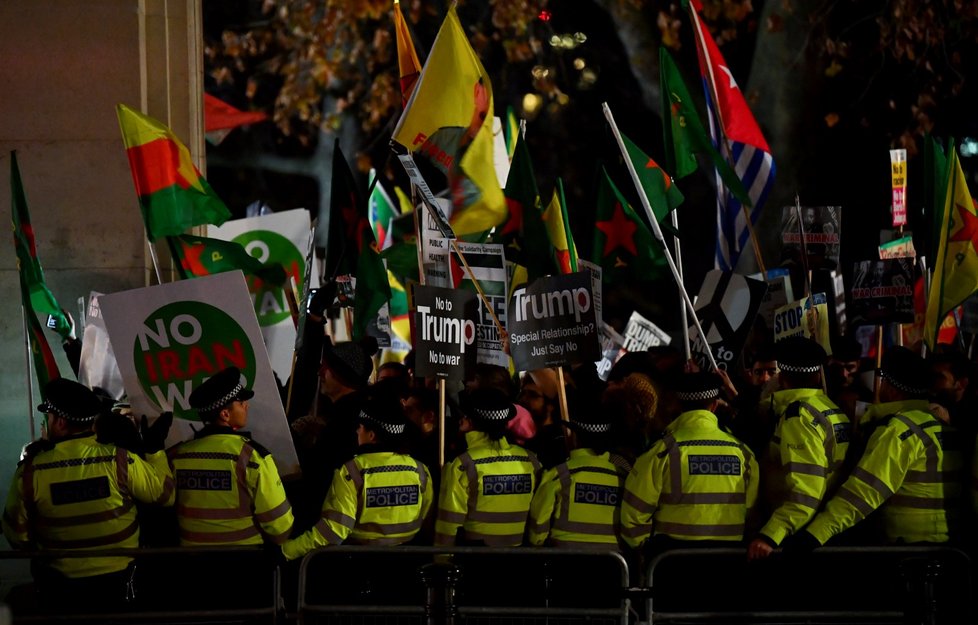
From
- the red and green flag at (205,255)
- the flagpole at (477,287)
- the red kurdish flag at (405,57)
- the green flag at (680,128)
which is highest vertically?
the red kurdish flag at (405,57)

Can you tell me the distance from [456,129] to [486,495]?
88.4 inches

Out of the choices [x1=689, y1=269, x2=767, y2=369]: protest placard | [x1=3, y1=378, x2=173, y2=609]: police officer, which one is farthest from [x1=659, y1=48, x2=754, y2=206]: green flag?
[x1=3, y1=378, x2=173, y2=609]: police officer

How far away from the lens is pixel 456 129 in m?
7.34

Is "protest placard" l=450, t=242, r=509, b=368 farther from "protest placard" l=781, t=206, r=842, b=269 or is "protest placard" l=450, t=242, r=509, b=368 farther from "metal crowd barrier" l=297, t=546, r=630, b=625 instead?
"protest placard" l=781, t=206, r=842, b=269

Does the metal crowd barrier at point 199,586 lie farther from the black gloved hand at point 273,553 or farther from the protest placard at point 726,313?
the protest placard at point 726,313

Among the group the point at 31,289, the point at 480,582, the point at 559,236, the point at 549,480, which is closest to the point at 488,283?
the point at 559,236

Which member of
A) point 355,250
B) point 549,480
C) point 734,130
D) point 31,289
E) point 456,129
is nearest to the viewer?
point 549,480

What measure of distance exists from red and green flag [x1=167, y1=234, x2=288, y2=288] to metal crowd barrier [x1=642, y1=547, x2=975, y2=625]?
355 centimetres

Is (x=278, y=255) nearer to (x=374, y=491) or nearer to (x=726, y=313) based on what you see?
(x=726, y=313)

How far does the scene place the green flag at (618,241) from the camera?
9047 millimetres

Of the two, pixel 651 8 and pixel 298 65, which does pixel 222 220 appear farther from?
pixel 651 8

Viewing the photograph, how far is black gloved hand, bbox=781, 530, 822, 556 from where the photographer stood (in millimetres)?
5840

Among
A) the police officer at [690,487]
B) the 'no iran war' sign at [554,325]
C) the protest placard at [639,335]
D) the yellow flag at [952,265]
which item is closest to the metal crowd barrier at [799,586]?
the police officer at [690,487]

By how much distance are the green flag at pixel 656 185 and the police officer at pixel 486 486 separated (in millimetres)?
2850
